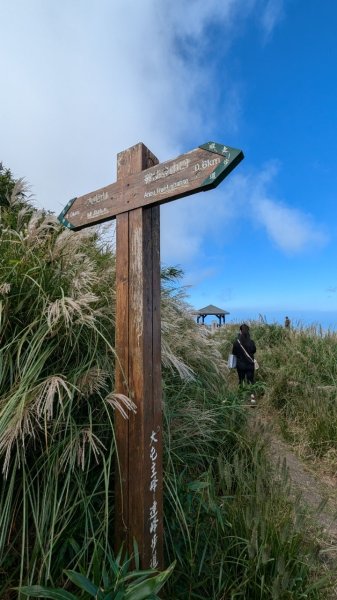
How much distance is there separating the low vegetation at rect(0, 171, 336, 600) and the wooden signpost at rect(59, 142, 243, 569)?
10cm

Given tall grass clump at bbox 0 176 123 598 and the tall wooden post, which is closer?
tall grass clump at bbox 0 176 123 598

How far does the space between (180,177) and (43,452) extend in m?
1.57

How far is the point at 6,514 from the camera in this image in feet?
5.27

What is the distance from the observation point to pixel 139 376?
1824mm

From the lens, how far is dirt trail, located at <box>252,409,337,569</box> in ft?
8.35

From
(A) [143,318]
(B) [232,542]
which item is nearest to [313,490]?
(B) [232,542]

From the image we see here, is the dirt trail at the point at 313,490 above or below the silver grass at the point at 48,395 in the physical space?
below

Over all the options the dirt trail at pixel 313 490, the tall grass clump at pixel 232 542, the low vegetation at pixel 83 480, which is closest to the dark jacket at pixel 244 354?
the dirt trail at pixel 313 490

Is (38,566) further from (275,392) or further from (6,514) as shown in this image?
(275,392)

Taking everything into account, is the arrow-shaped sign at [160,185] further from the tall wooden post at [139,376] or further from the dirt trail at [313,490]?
the dirt trail at [313,490]

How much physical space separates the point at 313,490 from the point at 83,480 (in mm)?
2905

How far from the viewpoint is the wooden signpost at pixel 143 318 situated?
5.60ft

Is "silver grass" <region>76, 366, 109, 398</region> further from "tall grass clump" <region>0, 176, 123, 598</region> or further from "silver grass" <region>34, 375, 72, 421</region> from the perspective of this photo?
"silver grass" <region>34, 375, 72, 421</region>

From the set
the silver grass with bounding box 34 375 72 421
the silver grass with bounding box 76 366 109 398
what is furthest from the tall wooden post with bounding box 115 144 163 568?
the silver grass with bounding box 34 375 72 421
